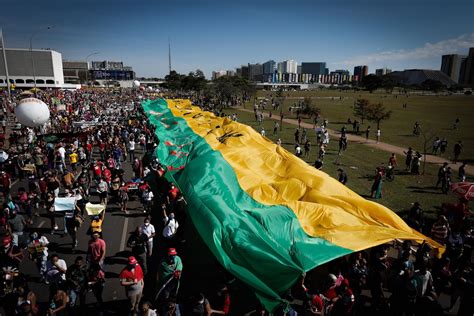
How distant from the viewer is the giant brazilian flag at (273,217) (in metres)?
6.17

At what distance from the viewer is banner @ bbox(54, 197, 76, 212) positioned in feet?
32.0

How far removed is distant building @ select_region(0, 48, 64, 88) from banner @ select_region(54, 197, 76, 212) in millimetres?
119099

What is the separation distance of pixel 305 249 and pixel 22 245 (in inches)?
318

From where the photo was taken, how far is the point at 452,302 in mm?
7008

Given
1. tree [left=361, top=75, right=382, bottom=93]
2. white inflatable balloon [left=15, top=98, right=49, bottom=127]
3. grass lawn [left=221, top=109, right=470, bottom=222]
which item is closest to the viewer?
grass lawn [left=221, top=109, right=470, bottom=222]

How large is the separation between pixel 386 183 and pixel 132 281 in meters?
14.7

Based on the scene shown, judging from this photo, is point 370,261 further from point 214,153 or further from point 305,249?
A: point 214,153

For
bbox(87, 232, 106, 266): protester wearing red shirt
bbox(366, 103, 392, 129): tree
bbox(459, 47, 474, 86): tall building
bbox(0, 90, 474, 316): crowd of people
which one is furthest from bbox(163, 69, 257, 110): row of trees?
bbox(459, 47, 474, 86): tall building

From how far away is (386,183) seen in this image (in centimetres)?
1681

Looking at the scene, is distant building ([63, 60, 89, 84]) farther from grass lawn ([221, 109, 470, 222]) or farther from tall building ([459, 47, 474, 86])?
tall building ([459, 47, 474, 86])

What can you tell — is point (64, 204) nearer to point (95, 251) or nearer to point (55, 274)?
point (95, 251)

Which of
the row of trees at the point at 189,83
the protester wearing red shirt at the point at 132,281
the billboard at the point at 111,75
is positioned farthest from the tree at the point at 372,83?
the protester wearing red shirt at the point at 132,281

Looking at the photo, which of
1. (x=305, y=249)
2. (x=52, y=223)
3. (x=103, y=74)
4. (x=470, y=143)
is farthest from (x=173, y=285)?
(x=103, y=74)

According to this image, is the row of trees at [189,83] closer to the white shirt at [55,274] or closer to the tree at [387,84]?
the white shirt at [55,274]
